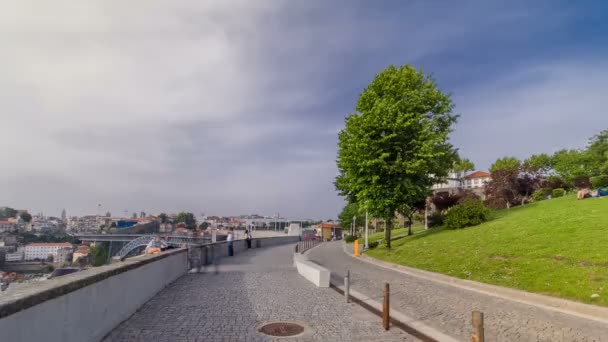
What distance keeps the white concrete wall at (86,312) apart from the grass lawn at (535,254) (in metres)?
10.8

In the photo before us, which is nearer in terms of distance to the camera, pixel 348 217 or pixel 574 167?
pixel 574 167

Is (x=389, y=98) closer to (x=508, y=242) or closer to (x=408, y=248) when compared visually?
→ (x=408, y=248)

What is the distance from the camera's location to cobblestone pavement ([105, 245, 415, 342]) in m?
7.36

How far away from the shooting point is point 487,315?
29.9 feet

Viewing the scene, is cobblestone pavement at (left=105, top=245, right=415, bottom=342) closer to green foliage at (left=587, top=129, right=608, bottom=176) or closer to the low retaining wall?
the low retaining wall

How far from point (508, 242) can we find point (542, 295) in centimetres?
715

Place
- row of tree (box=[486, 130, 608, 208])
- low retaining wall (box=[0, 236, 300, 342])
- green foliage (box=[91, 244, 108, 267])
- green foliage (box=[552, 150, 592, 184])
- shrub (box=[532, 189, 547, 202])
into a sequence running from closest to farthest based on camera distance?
low retaining wall (box=[0, 236, 300, 342]), green foliage (box=[91, 244, 108, 267]), row of tree (box=[486, 130, 608, 208]), shrub (box=[532, 189, 547, 202]), green foliage (box=[552, 150, 592, 184])

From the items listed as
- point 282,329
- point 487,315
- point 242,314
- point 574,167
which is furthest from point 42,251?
point 574,167

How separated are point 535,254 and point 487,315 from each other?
681cm

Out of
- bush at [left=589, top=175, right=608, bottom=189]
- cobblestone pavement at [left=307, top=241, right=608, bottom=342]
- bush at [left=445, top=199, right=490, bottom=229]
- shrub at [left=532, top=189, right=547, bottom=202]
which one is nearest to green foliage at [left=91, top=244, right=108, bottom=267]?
cobblestone pavement at [left=307, top=241, right=608, bottom=342]

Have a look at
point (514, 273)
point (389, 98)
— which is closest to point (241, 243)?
point (389, 98)

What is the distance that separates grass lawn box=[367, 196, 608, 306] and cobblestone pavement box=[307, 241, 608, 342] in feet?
4.64

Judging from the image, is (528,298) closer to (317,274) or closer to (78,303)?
(317,274)

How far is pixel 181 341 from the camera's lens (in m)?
6.90
